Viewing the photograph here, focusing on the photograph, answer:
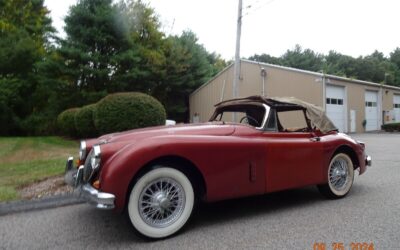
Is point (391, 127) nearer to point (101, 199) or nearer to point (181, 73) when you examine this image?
point (181, 73)

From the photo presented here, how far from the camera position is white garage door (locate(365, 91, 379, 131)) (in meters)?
25.6

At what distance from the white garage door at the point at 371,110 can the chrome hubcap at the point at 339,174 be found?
2294cm

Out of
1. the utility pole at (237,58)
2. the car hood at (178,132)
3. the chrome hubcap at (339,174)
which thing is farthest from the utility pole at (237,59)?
the car hood at (178,132)

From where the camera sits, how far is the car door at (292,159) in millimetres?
3982

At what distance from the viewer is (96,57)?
2034cm

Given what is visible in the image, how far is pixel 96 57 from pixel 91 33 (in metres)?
1.56

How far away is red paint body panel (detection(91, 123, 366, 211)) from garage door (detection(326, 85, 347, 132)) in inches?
727

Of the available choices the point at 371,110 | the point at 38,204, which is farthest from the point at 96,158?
the point at 371,110

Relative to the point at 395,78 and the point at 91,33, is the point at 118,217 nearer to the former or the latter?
the point at 91,33

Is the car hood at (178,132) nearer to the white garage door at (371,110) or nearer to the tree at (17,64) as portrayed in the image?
the tree at (17,64)

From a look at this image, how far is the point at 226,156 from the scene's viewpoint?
3.66 m

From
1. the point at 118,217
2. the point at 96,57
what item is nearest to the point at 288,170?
the point at 118,217

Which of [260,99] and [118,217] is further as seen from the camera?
[260,99]

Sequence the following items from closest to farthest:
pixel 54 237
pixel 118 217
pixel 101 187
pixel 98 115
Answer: pixel 101 187 < pixel 54 237 < pixel 118 217 < pixel 98 115
